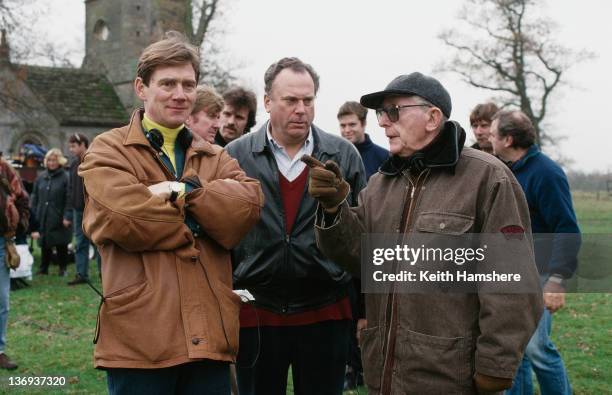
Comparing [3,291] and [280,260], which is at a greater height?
[280,260]

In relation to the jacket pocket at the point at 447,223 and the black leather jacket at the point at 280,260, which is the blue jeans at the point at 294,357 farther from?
the jacket pocket at the point at 447,223

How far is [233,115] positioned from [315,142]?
138 centimetres

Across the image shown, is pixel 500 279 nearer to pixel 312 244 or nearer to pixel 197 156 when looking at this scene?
pixel 312 244

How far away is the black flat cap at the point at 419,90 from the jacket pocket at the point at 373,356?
1021 mm

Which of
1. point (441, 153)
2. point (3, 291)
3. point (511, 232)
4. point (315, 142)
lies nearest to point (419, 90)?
point (441, 153)

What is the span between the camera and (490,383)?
2896 millimetres

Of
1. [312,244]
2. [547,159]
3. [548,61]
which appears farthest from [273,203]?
[548,61]

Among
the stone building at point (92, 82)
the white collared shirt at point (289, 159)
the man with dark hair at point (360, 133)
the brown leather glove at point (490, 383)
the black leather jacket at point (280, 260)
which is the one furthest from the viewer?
the stone building at point (92, 82)

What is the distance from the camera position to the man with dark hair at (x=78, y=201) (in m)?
11.6

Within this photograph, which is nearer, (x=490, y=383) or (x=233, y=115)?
(x=490, y=383)

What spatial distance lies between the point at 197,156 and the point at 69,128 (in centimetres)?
3532

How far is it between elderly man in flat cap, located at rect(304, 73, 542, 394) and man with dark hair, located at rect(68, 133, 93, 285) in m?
8.80

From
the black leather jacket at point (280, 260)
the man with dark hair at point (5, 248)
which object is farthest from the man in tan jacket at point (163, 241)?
the man with dark hair at point (5, 248)

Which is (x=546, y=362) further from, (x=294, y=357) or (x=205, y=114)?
(x=205, y=114)
